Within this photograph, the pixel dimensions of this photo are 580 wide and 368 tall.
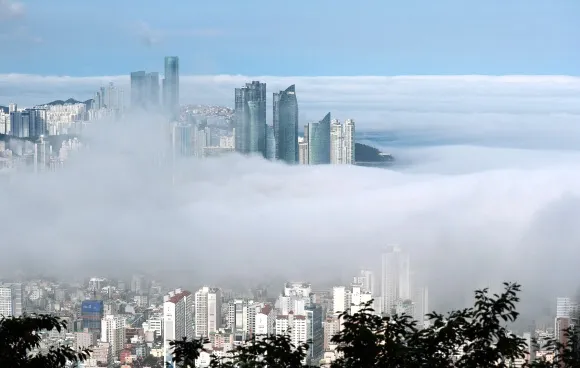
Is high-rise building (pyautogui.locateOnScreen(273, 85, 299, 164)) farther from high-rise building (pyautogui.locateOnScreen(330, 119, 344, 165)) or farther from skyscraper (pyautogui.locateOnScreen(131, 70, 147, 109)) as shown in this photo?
skyscraper (pyautogui.locateOnScreen(131, 70, 147, 109))

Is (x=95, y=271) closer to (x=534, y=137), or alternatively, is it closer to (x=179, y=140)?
(x=179, y=140)

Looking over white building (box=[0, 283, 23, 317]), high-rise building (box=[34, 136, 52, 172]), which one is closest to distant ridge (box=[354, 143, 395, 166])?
high-rise building (box=[34, 136, 52, 172])

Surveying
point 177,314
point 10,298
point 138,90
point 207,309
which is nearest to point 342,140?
point 138,90

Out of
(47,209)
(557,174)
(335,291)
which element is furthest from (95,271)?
(557,174)

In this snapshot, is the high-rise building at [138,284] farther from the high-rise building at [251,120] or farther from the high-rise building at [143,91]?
the high-rise building at [143,91]

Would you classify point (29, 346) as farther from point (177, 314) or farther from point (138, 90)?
point (138, 90)

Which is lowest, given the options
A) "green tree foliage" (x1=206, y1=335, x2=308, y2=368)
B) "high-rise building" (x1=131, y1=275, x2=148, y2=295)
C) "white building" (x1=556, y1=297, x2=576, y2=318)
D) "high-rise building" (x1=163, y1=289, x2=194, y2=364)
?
"high-rise building" (x1=163, y1=289, x2=194, y2=364)
